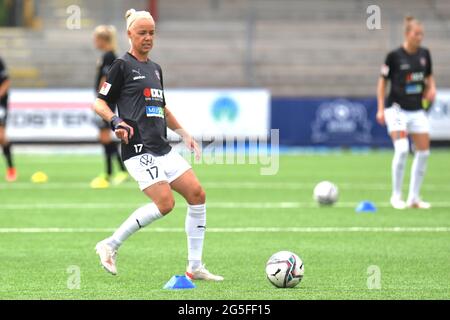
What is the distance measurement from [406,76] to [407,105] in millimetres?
416

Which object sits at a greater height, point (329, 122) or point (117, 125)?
point (117, 125)

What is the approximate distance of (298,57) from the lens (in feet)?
107

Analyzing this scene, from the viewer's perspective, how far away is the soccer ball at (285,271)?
Result: 8500mm

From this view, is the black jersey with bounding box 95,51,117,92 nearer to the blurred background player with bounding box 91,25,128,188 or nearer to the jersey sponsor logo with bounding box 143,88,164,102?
the blurred background player with bounding box 91,25,128,188

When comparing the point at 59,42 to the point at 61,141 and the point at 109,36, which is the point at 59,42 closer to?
the point at 61,141

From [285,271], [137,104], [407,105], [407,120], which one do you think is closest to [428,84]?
[407,105]

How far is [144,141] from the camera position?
892cm

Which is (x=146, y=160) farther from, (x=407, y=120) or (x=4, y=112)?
(x=4, y=112)

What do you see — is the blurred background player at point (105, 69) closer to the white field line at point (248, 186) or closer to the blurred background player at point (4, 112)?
the white field line at point (248, 186)

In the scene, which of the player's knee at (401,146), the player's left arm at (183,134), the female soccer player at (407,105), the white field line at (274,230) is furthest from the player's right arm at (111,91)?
the player's knee at (401,146)

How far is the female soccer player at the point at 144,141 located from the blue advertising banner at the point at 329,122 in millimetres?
19303

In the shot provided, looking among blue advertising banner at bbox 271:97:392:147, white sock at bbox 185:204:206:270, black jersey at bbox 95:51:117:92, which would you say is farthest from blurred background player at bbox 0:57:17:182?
white sock at bbox 185:204:206:270
